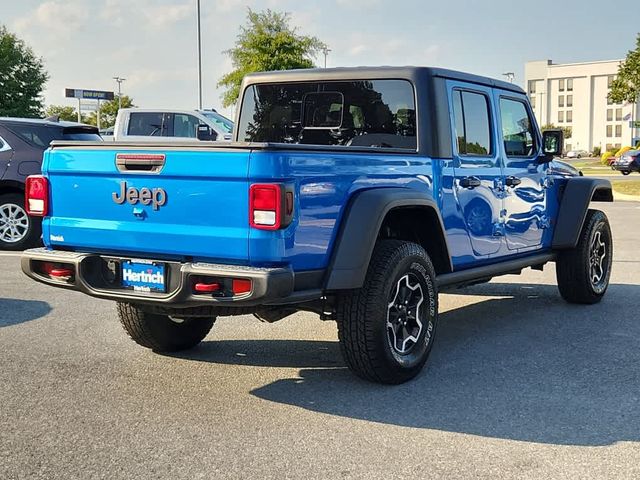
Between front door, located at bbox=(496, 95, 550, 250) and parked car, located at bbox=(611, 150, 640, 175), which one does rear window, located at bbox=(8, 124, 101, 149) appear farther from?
parked car, located at bbox=(611, 150, 640, 175)

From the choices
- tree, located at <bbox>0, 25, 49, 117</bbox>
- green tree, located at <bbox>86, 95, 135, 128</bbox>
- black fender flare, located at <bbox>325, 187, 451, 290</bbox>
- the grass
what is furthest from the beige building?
black fender flare, located at <bbox>325, 187, 451, 290</bbox>

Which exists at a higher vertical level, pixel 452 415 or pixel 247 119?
pixel 247 119

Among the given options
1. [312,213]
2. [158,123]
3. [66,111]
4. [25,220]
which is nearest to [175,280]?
[312,213]

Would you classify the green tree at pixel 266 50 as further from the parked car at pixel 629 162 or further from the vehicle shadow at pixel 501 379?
the vehicle shadow at pixel 501 379

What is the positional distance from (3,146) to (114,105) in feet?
230

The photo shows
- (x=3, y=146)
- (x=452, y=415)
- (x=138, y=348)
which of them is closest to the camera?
(x=452, y=415)

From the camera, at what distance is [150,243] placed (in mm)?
4383

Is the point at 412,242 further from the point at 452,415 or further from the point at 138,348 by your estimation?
the point at 138,348

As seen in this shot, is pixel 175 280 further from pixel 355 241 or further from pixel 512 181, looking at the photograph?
pixel 512 181

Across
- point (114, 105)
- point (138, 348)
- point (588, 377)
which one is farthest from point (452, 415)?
point (114, 105)

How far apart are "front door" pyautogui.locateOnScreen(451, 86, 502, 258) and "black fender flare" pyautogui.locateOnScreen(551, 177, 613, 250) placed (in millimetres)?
1176

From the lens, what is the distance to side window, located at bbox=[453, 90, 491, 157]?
565 cm

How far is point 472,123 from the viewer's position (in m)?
Answer: 5.88

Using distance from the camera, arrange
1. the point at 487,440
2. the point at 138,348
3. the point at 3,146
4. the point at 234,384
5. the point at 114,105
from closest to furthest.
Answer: the point at 487,440 → the point at 234,384 → the point at 138,348 → the point at 3,146 → the point at 114,105
